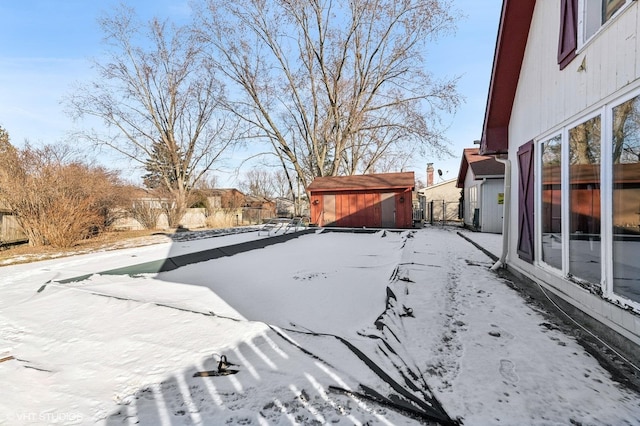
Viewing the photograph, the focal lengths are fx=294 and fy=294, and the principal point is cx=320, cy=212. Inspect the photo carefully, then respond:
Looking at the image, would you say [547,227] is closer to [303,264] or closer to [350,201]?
[303,264]

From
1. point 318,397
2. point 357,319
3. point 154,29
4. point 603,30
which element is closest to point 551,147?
point 603,30

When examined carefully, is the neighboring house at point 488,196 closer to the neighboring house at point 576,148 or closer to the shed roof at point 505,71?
the shed roof at point 505,71

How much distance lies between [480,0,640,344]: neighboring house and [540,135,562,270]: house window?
0.01 metres

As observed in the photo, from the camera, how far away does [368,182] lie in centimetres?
1584

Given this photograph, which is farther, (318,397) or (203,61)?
(203,61)

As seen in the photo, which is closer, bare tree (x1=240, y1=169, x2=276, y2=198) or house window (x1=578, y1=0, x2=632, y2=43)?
house window (x1=578, y1=0, x2=632, y2=43)

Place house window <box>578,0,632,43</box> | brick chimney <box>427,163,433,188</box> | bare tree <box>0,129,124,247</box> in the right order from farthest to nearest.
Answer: brick chimney <box>427,163,433,188</box>, bare tree <box>0,129,124,247</box>, house window <box>578,0,632,43</box>

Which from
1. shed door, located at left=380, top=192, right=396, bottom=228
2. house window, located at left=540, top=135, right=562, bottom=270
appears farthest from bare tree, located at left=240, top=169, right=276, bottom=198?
house window, located at left=540, top=135, right=562, bottom=270

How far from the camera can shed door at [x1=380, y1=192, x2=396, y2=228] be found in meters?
15.0

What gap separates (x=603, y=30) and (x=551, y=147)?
1439mm

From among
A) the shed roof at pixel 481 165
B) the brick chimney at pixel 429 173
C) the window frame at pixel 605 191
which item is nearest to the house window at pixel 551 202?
the window frame at pixel 605 191

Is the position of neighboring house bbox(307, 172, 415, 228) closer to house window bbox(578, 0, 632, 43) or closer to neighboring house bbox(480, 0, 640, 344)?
neighboring house bbox(480, 0, 640, 344)

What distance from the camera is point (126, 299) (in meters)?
3.70

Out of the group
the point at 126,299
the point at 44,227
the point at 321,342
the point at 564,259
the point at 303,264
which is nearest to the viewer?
the point at 321,342
